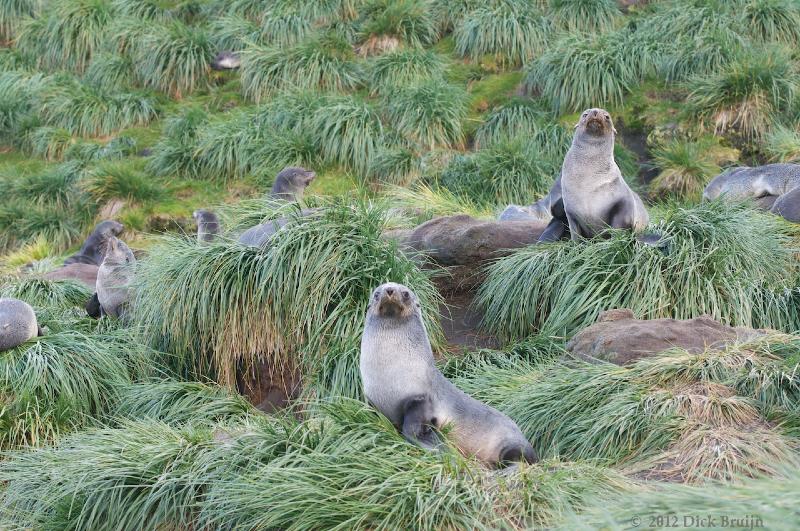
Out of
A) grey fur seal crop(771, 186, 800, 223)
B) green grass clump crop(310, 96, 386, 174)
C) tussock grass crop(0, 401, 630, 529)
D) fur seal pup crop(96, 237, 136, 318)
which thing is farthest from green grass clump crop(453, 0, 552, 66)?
tussock grass crop(0, 401, 630, 529)

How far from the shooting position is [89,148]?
45.1 ft

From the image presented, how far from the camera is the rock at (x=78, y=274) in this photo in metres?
10.0

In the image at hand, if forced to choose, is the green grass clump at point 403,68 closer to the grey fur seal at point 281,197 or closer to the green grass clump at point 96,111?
the green grass clump at point 96,111

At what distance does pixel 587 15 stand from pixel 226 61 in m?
4.79

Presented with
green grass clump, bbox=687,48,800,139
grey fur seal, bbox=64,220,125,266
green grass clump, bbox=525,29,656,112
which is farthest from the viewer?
green grass clump, bbox=525,29,656,112

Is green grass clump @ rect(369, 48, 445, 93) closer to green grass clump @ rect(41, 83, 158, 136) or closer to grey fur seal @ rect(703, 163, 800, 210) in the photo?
green grass clump @ rect(41, 83, 158, 136)

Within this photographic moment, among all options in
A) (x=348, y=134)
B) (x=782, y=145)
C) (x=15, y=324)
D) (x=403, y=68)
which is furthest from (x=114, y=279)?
(x=782, y=145)

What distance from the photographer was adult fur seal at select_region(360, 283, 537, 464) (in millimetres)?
5191

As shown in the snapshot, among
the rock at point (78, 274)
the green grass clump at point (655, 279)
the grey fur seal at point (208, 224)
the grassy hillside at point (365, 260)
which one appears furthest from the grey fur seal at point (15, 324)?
the green grass clump at point (655, 279)

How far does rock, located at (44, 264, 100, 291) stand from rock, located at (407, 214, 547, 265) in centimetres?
330

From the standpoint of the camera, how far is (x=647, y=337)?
602 cm

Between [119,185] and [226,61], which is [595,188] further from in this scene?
[226,61]

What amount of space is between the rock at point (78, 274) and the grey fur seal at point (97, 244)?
0.67m

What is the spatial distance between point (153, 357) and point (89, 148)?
22.8 ft
